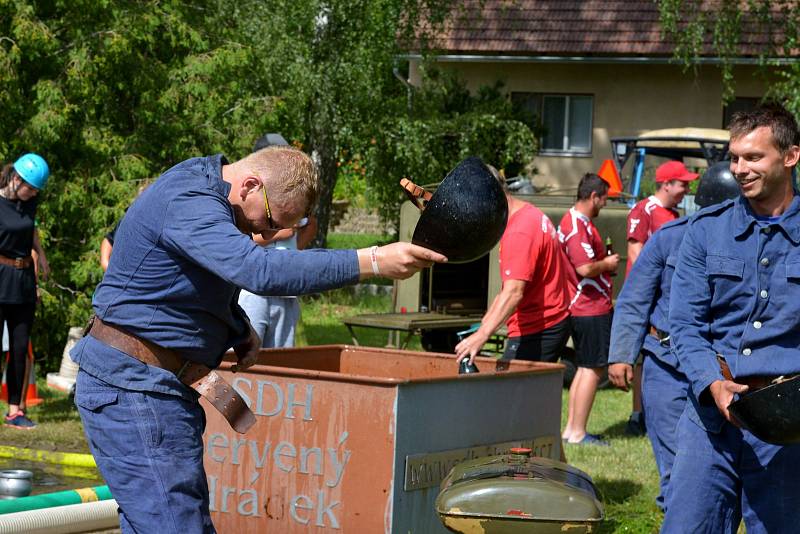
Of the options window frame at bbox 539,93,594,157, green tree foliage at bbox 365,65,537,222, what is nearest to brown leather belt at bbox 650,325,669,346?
green tree foliage at bbox 365,65,537,222

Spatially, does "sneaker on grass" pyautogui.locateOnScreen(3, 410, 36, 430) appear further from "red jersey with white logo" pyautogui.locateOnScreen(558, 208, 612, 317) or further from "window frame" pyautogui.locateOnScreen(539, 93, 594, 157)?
"window frame" pyautogui.locateOnScreen(539, 93, 594, 157)

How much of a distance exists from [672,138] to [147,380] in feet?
38.6

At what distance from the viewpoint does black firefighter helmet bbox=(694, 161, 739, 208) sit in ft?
20.1

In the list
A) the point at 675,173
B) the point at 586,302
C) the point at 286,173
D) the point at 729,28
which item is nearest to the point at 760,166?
the point at 286,173

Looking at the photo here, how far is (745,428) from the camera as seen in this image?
3877mm

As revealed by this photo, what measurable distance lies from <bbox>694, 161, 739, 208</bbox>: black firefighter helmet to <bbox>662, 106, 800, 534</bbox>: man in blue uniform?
193 centimetres

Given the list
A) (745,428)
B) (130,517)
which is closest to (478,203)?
(745,428)

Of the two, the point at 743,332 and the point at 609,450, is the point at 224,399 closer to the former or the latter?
the point at 743,332

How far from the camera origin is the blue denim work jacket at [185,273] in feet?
11.3

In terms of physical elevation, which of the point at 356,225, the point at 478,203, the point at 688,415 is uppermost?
the point at 478,203

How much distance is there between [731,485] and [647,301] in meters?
1.43

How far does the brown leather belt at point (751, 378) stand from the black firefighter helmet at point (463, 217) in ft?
3.04

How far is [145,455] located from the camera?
12.2 feet

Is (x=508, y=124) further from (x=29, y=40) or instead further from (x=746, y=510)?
(x=746, y=510)
